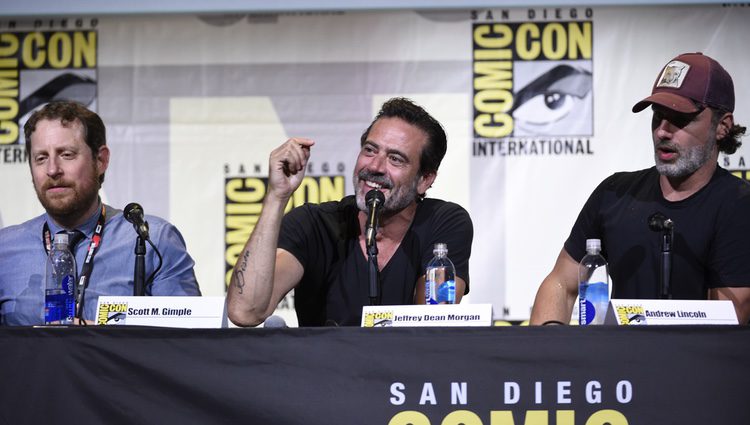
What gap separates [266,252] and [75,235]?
29.1 inches

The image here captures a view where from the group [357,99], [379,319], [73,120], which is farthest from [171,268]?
[357,99]

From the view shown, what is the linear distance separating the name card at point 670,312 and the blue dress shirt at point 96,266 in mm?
1478

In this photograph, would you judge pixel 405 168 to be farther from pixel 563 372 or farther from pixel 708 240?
pixel 563 372

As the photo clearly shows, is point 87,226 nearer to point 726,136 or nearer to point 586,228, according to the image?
point 586,228

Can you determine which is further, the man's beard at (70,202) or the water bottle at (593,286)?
the man's beard at (70,202)

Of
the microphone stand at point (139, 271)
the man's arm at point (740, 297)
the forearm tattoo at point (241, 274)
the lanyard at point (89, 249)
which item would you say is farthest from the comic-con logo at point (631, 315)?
the lanyard at point (89, 249)

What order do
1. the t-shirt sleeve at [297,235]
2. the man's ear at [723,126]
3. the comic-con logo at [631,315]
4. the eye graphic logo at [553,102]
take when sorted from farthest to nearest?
1. the eye graphic logo at [553,102]
2. the t-shirt sleeve at [297,235]
3. the man's ear at [723,126]
4. the comic-con logo at [631,315]

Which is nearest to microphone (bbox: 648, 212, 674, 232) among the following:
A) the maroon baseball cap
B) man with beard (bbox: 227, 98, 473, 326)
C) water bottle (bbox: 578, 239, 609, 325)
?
water bottle (bbox: 578, 239, 609, 325)

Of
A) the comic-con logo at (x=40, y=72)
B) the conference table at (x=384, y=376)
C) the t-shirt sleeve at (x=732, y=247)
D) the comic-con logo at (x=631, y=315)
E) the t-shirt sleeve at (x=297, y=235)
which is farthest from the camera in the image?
the comic-con logo at (x=40, y=72)

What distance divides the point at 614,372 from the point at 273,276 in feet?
3.71

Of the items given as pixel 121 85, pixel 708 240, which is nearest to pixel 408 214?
pixel 708 240

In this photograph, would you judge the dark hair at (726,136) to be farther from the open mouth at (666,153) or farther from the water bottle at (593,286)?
the water bottle at (593,286)

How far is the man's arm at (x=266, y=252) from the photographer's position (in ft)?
9.25

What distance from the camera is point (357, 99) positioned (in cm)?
435
